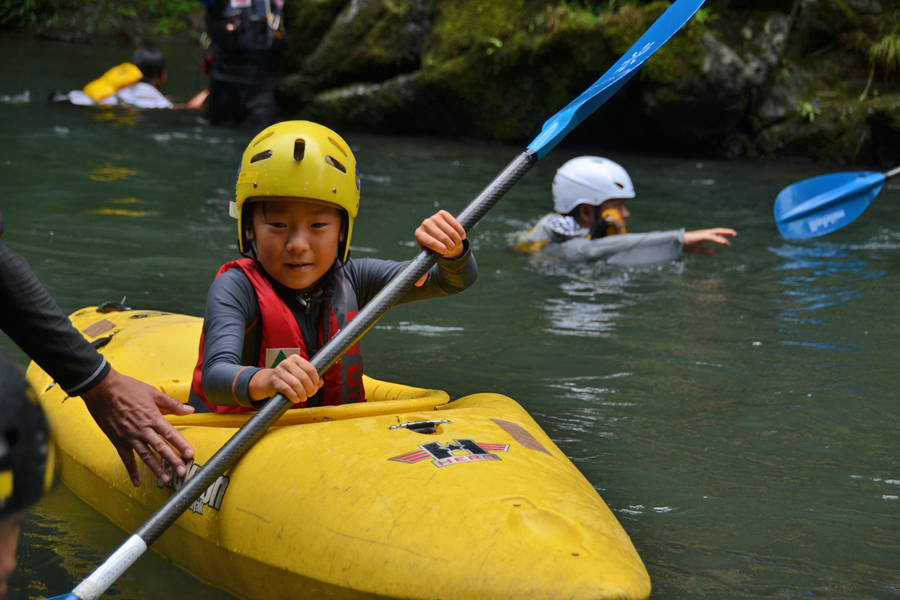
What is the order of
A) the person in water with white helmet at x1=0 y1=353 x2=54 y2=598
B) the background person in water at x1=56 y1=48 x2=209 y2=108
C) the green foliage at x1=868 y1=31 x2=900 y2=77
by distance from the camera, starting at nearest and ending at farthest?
1. the person in water with white helmet at x1=0 y1=353 x2=54 y2=598
2. the green foliage at x1=868 y1=31 x2=900 y2=77
3. the background person in water at x1=56 y1=48 x2=209 y2=108

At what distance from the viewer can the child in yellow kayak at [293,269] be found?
2195 millimetres

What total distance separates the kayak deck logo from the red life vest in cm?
52

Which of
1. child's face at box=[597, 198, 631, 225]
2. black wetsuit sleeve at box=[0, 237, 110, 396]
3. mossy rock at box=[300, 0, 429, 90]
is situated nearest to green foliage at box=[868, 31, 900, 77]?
mossy rock at box=[300, 0, 429, 90]

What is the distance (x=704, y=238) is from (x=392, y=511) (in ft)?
11.9

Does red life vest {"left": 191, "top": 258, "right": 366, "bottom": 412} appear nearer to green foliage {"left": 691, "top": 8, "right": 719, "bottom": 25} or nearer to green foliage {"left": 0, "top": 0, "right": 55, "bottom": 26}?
green foliage {"left": 691, "top": 8, "right": 719, "bottom": 25}

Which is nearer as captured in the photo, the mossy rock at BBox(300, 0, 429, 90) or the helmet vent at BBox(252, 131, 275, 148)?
the helmet vent at BBox(252, 131, 275, 148)

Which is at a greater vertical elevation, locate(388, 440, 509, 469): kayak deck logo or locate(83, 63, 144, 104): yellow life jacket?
locate(83, 63, 144, 104): yellow life jacket

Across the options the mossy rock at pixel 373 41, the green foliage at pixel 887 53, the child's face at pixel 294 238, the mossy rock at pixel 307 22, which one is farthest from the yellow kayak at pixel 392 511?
the mossy rock at pixel 307 22

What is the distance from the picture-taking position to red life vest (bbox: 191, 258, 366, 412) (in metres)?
2.32

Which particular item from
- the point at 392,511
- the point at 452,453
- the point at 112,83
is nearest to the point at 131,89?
the point at 112,83

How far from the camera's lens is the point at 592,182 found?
220 inches

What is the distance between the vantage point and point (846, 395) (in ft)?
11.0

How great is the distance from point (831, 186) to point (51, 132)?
6.96 m

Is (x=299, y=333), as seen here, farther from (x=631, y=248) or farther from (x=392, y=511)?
(x=631, y=248)
